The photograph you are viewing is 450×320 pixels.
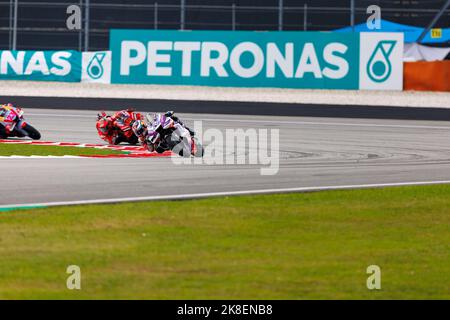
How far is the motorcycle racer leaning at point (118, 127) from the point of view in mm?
20703

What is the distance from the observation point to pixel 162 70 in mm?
34438

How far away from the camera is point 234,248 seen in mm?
10578

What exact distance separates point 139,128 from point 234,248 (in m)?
9.68

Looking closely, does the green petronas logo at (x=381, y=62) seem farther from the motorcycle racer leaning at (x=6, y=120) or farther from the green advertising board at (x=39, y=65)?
the motorcycle racer leaning at (x=6, y=120)

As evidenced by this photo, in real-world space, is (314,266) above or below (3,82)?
below

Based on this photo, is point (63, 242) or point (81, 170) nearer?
point (63, 242)

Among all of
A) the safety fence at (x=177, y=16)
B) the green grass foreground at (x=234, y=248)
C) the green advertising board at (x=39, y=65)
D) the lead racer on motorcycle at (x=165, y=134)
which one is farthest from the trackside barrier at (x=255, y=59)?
the green grass foreground at (x=234, y=248)

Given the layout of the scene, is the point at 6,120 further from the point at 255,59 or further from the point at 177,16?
the point at 177,16

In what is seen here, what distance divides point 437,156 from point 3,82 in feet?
66.5

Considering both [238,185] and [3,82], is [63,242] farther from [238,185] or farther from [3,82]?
[3,82]

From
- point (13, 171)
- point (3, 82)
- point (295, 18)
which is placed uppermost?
point (295, 18)

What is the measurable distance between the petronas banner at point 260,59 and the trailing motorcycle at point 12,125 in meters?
13.0

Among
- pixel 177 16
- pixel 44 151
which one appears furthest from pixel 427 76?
pixel 44 151

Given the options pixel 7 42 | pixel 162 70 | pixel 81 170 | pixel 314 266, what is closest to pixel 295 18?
pixel 162 70
